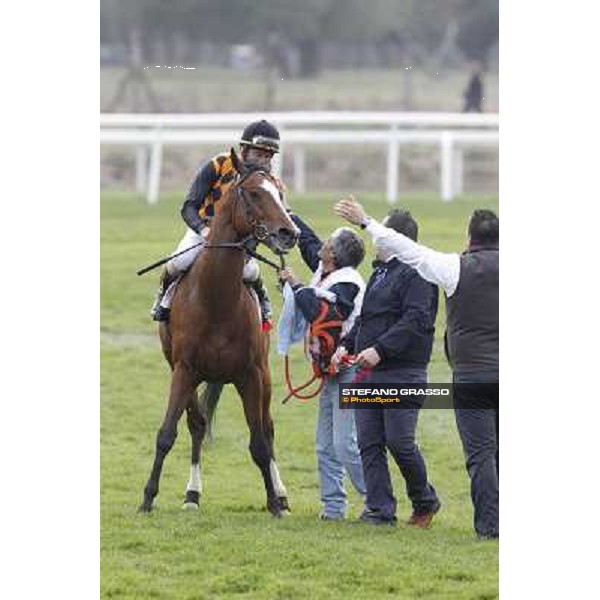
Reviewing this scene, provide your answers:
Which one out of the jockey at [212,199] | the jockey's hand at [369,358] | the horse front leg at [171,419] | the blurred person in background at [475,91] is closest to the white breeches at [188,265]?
the jockey at [212,199]

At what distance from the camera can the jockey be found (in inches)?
323

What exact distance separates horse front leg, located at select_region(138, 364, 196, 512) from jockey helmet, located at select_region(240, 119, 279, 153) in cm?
119

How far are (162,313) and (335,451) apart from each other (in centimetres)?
114

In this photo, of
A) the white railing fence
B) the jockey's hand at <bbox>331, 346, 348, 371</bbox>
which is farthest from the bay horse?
the white railing fence

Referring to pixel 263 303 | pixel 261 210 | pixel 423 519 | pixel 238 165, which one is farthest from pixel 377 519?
pixel 238 165

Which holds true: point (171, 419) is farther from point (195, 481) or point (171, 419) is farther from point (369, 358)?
point (369, 358)

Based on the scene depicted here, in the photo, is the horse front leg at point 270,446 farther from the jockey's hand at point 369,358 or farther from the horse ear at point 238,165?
the horse ear at point 238,165

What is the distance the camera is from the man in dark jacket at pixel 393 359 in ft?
26.3

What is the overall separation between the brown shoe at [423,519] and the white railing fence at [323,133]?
7.41m

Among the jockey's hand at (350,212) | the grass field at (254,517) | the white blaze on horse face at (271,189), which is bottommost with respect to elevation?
the grass field at (254,517)

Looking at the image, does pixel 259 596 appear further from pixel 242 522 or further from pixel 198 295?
pixel 198 295

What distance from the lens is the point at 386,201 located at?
16094 millimetres
